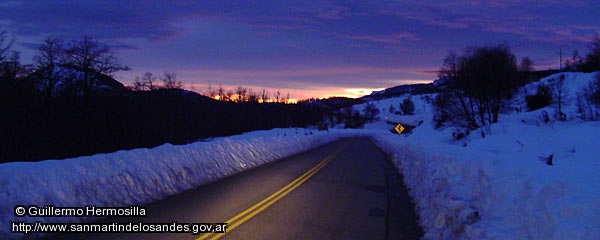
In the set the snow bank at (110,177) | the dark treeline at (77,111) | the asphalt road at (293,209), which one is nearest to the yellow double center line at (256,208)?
the asphalt road at (293,209)

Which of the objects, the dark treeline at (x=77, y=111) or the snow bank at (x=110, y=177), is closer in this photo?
the snow bank at (x=110, y=177)

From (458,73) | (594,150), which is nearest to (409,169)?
(594,150)

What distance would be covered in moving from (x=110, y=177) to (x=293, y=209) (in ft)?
15.4

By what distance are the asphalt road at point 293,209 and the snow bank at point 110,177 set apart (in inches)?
28.4

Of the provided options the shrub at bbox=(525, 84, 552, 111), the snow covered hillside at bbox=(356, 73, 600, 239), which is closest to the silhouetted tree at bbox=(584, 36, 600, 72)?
the shrub at bbox=(525, 84, 552, 111)

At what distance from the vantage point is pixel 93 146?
3925cm

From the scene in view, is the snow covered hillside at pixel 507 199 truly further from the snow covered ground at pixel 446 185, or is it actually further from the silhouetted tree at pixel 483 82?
the silhouetted tree at pixel 483 82

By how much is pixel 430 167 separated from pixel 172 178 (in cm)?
799

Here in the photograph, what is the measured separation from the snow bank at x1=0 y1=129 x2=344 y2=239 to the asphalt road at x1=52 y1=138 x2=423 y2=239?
28.4 inches

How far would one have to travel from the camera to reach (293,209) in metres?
9.95

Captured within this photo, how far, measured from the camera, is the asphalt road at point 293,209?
311 inches

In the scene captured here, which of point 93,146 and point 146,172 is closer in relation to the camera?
point 146,172

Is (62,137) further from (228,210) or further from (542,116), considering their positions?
(542,116)

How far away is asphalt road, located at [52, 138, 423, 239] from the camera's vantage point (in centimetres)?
790
